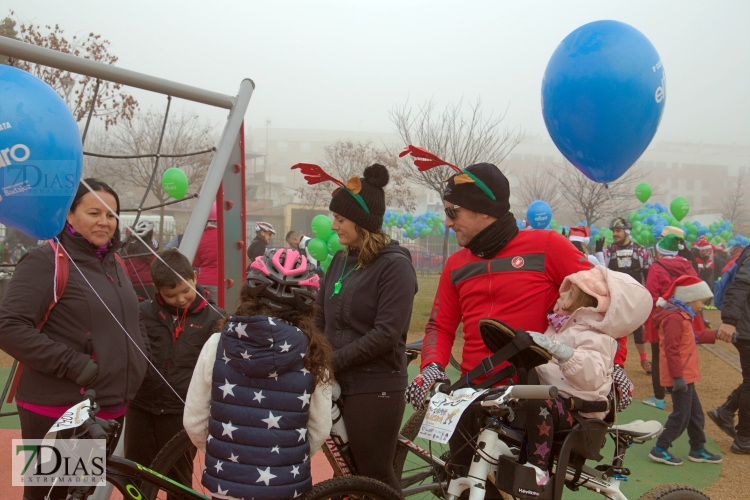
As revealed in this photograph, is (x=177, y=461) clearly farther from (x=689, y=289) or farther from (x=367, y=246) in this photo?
(x=689, y=289)

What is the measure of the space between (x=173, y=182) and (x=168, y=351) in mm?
4017

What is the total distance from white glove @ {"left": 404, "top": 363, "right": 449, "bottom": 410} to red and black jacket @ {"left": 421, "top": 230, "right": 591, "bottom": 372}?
0.42ft

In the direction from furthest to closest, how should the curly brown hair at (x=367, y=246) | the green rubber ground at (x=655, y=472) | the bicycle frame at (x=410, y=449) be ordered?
the green rubber ground at (x=655, y=472)
the curly brown hair at (x=367, y=246)
the bicycle frame at (x=410, y=449)

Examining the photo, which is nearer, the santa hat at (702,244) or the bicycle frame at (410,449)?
the bicycle frame at (410,449)

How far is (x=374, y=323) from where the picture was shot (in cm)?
321

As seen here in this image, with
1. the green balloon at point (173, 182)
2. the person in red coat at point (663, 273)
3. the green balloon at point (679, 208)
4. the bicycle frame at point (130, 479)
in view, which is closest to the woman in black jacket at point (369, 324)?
the bicycle frame at point (130, 479)

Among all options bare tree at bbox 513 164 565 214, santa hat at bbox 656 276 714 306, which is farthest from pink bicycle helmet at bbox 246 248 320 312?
bare tree at bbox 513 164 565 214

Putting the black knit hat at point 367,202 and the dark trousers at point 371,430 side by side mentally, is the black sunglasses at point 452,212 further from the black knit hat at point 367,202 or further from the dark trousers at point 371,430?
the dark trousers at point 371,430

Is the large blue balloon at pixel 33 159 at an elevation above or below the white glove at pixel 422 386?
above

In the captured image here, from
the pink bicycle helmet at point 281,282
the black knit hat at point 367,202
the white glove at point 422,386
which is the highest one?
the black knit hat at point 367,202

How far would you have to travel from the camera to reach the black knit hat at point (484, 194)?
291 cm

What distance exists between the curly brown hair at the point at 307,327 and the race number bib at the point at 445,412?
0.45 meters

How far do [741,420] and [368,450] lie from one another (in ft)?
14.0

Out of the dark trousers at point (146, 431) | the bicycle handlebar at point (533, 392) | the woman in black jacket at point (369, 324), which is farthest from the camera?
the dark trousers at point (146, 431)
